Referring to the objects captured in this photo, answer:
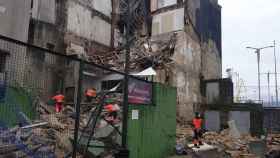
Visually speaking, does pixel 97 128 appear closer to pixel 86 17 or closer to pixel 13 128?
pixel 13 128

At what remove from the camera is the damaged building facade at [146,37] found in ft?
66.8

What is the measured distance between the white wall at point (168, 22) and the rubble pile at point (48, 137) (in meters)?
17.8

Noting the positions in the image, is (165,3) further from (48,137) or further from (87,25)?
(48,137)

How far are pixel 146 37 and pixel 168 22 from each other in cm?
276

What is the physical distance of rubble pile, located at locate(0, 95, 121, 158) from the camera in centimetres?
521

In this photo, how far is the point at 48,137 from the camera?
6.92m

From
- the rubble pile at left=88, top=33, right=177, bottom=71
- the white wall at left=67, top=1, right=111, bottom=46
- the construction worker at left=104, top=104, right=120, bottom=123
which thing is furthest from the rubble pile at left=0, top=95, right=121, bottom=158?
the white wall at left=67, top=1, right=111, bottom=46

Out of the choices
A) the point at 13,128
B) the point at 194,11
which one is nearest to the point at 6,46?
the point at 13,128

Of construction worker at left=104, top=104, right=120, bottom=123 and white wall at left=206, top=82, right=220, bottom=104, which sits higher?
white wall at left=206, top=82, right=220, bottom=104

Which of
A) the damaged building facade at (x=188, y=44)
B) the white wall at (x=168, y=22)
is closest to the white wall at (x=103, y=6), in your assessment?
the damaged building facade at (x=188, y=44)

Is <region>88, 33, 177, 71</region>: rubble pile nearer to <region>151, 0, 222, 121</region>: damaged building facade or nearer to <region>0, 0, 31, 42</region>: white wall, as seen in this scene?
<region>151, 0, 222, 121</region>: damaged building facade

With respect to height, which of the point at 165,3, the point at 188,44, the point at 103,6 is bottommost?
the point at 188,44

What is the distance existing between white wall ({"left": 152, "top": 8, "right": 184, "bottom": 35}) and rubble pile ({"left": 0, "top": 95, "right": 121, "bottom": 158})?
702 inches

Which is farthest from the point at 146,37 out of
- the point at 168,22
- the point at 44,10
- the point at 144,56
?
the point at 44,10
